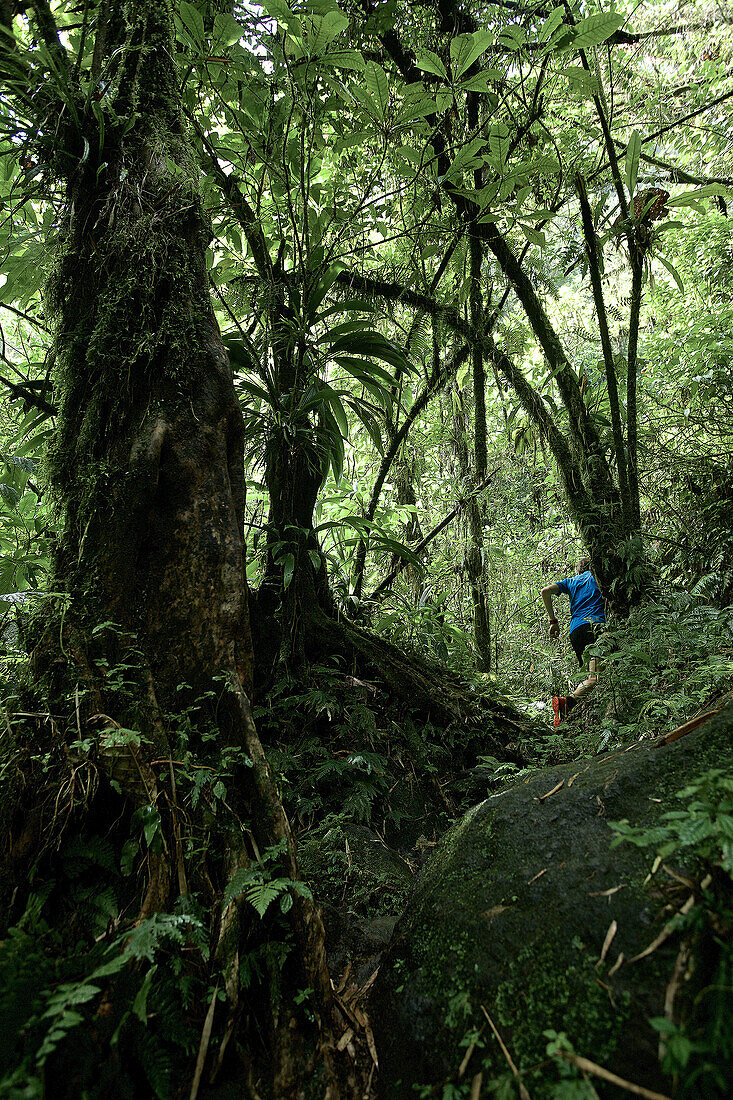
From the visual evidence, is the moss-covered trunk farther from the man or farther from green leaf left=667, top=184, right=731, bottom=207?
the man

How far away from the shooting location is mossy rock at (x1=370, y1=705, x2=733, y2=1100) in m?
1.04

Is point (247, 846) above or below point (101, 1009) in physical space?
above

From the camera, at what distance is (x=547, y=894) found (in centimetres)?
135

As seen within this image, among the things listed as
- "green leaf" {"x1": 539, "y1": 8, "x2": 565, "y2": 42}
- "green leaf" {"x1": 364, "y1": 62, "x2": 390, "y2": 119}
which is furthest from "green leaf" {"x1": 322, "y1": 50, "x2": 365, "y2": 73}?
"green leaf" {"x1": 539, "y1": 8, "x2": 565, "y2": 42}

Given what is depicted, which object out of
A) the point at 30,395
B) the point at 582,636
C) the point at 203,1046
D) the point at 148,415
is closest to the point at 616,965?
the point at 203,1046

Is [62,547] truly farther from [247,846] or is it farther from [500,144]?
[500,144]

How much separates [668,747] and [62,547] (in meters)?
2.15

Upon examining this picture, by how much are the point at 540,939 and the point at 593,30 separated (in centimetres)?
A: 417

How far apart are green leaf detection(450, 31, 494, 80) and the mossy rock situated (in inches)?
128

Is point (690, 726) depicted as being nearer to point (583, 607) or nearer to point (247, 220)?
point (247, 220)

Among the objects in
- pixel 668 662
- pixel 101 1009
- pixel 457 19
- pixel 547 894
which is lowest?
pixel 101 1009

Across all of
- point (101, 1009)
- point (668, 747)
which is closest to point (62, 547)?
point (101, 1009)

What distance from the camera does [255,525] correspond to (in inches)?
128

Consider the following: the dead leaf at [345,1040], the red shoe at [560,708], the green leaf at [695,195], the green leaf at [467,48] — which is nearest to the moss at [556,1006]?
the dead leaf at [345,1040]
